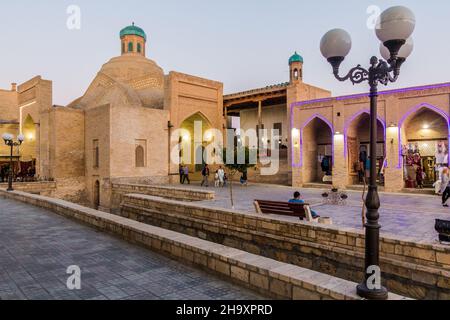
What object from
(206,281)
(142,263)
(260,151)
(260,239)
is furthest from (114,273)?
(260,151)

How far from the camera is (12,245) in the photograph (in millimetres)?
6223

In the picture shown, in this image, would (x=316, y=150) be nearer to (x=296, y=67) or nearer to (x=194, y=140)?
(x=296, y=67)

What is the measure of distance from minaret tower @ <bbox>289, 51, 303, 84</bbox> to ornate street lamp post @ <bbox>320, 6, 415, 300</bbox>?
2326cm

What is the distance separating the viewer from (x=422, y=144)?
16531 millimetres

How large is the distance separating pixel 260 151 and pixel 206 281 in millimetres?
20394

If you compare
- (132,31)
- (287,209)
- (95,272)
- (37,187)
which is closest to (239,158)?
(287,209)

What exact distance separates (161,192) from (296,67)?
55.5 ft

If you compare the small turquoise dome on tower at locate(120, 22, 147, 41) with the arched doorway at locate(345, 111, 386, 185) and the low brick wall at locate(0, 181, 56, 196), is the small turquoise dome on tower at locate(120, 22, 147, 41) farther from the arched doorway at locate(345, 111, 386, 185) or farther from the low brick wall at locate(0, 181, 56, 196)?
the arched doorway at locate(345, 111, 386, 185)

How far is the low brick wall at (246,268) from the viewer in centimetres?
338

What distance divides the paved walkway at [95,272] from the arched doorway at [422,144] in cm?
1407

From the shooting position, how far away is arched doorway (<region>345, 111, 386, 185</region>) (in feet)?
57.9

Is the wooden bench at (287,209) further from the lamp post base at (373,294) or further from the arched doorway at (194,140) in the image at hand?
the arched doorway at (194,140)

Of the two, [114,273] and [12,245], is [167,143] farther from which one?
[114,273]

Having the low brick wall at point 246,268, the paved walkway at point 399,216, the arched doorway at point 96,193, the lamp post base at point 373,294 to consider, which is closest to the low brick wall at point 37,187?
the arched doorway at point 96,193
